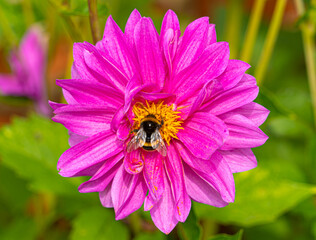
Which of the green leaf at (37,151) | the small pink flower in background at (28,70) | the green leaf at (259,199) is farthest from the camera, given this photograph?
the small pink flower in background at (28,70)

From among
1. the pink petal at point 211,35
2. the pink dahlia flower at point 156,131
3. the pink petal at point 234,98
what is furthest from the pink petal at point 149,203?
the pink petal at point 211,35

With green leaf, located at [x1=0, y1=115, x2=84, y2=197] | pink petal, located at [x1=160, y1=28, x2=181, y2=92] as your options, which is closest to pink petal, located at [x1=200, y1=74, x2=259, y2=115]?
pink petal, located at [x1=160, y1=28, x2=181, y2=92]

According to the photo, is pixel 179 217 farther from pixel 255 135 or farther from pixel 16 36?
pixel 16 36

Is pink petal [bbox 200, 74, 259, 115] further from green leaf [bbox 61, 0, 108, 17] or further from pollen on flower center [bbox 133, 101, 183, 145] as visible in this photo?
green leaf [bbox 61, 0, 108, 17]

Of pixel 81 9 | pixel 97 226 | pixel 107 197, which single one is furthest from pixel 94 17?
pixel 97 226

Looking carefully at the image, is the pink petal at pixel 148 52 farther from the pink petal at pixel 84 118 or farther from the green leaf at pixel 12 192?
the green leaf at pixel 12 192

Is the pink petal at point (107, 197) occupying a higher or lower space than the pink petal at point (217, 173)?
lower

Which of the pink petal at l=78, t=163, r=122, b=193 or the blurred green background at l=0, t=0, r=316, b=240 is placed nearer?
the pink petal at l=78, t=163, r=122, b=193

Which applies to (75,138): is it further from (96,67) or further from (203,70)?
(203,70)
